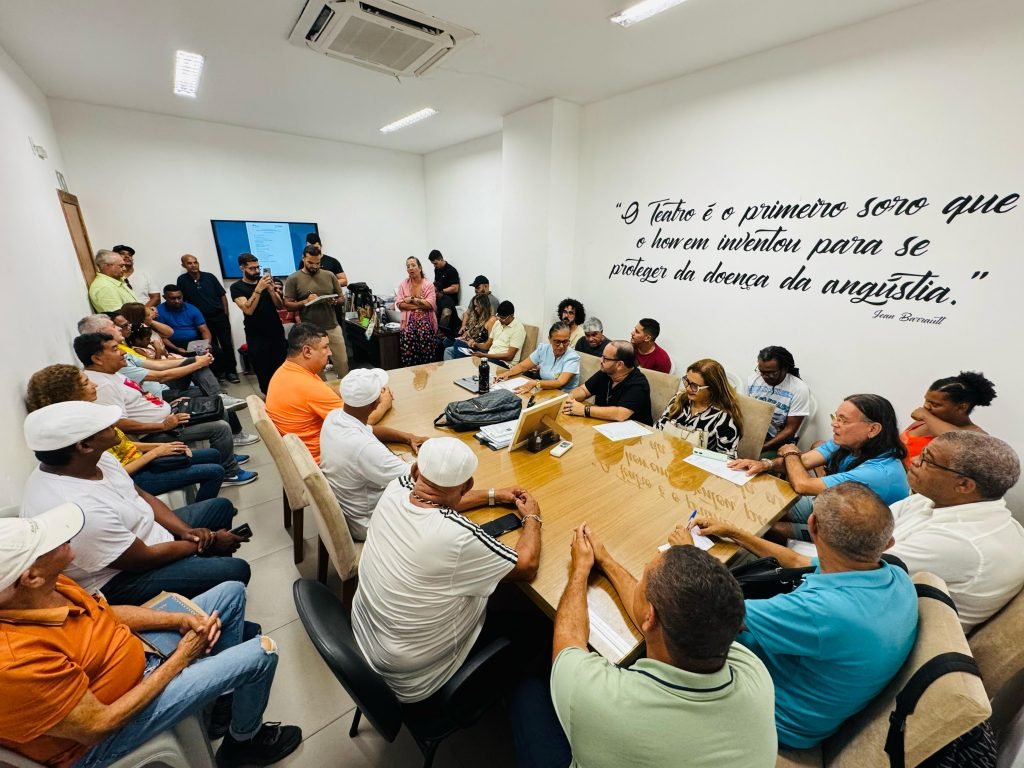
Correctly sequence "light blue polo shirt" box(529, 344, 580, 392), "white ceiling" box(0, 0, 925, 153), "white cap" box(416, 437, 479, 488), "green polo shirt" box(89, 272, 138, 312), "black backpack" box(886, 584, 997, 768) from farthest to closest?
"green polo shirt" box(89, 272, 138, 312) < "light blue polo shirt" box(529, 344, 580, 392) < "white ceiling" box(0, 0, 925, 153) < "white cap" box(416, 437, 479, 488) < "black backpack" box(886, 584, 997, 768)

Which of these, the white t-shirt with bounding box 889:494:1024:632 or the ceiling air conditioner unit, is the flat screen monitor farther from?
the white t-shirt with bounding box 889:494:1024:632

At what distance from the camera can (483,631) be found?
139 cm

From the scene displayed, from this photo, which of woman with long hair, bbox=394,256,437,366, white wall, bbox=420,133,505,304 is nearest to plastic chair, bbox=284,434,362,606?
woman with long hair, bbox=394,256,437,366

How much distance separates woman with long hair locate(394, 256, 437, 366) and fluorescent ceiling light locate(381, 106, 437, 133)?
5.38ft

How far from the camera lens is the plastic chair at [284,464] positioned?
194cm

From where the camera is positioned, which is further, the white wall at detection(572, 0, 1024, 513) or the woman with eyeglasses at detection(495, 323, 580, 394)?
the woman with eyeglasses at detection(495, 323, 580, 394)

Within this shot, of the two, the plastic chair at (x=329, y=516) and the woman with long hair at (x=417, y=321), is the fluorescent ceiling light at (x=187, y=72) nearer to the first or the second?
the woman with long hair at (x=417, y=321)

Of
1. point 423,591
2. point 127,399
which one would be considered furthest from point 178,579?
point 127,399

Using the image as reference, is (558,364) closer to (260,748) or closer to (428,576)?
(428,576)

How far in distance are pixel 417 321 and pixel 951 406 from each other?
4.70 meters

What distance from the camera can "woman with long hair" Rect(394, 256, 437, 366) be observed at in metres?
5.07

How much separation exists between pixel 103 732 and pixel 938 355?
158 inches

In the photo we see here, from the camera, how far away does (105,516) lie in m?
1.36

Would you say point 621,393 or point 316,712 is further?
point 621,393
